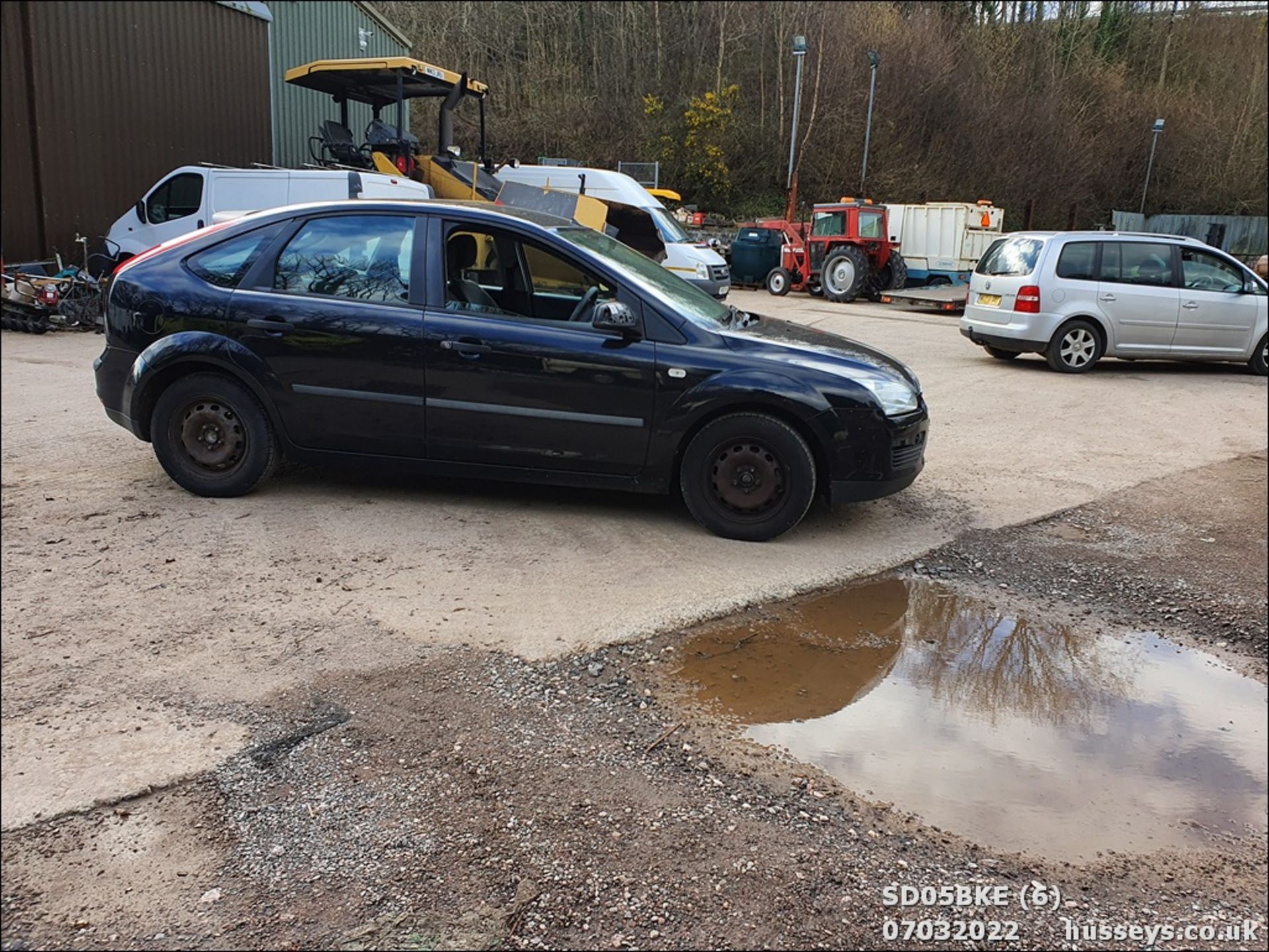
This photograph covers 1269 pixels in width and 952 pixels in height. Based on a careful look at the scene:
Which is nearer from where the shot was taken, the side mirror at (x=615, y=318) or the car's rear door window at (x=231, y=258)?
the side mirror at (x=615, y=318)

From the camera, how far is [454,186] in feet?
55.5

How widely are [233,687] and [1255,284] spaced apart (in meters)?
12.7

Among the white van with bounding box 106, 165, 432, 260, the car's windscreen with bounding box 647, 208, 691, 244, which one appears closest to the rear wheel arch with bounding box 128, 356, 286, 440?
the white van with bounding box 106, 165, 432, 260

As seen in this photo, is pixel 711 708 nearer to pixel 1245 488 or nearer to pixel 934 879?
pixel 934 879

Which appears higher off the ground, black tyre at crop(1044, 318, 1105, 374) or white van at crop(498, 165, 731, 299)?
white van at crop(498, 165, 731, 299)

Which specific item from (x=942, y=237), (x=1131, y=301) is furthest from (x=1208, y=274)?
(x=942, y=237)

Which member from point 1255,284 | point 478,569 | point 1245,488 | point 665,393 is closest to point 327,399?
point 478,569

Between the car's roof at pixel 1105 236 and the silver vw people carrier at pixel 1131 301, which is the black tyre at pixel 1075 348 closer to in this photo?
the silver vw people carrier at pixel 1131 301

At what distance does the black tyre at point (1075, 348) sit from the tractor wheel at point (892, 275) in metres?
10.6

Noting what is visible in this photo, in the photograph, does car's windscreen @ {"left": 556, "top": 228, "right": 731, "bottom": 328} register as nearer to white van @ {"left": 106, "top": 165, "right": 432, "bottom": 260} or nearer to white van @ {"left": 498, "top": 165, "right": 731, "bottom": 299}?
white van @ {"left": 106, "top": 165, "right": 432, "bottom": 260}

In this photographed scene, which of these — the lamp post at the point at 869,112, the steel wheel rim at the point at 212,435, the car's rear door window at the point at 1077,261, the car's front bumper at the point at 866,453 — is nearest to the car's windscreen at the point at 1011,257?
the car's rear door window at the point at 1077,261

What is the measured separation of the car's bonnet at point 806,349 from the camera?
5.18 meters

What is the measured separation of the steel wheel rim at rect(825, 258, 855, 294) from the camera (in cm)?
2130

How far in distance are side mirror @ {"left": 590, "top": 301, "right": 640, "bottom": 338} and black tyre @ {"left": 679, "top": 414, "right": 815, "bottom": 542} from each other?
671 millimetres
